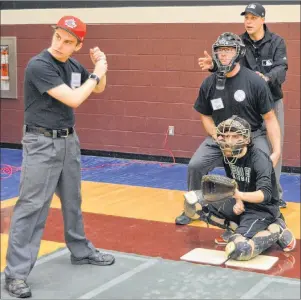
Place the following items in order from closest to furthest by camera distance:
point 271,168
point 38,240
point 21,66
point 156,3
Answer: point 38,240
point 271,168
point 156,3
point 21,66

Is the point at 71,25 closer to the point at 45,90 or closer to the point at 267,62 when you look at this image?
the point at 45,90

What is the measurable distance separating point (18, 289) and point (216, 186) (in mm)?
1390

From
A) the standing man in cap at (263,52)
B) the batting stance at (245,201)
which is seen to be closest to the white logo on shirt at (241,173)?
the batting stance at (245,201)

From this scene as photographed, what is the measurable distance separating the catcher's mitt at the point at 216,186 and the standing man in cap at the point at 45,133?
2.75 ft

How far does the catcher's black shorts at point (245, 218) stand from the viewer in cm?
472

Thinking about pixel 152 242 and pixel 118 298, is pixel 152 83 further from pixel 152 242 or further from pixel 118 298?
pixel 118 298

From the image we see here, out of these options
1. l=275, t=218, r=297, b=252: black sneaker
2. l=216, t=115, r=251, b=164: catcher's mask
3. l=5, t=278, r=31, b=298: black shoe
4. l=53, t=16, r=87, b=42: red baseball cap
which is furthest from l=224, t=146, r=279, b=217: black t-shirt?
l=5, t=278, r=31, b=298: black shoe

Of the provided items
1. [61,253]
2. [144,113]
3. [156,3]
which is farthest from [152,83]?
[61,253]

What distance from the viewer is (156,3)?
8695mm

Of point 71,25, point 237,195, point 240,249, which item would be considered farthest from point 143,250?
point 71,25

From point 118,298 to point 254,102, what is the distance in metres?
1.98

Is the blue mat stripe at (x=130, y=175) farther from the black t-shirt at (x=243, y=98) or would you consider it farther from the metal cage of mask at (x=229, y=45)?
the metal cage of mask at (x=229, y=45)

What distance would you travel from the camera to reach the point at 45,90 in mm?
3793

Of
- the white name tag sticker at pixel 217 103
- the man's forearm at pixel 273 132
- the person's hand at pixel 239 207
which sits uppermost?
the white name tag sticker at pixel 217 103
